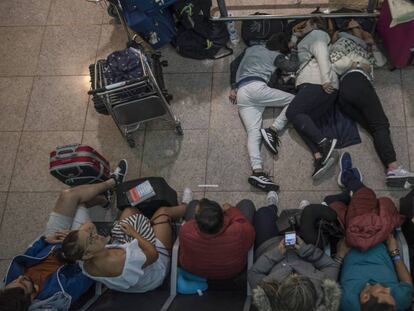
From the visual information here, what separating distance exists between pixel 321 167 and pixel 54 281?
212 centimetres

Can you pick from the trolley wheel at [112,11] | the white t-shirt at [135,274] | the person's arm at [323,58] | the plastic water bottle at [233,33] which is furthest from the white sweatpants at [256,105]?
the trolley wheel at [112,11]

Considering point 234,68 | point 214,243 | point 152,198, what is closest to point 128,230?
point 152,198

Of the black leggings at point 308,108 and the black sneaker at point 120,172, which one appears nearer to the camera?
the black leggings at point 308,108

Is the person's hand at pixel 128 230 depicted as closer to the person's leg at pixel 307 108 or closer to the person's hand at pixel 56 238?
the person's hand at pixel 56 238

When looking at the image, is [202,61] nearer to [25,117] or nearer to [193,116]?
[193,116]

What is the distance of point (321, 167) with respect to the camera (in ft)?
11.5

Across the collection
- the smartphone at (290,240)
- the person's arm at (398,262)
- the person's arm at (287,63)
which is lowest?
the person's arm at (398,262)

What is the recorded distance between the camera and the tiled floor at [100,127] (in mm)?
3703

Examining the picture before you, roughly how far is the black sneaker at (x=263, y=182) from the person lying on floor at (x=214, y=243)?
0.80 m

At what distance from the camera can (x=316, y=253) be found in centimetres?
266

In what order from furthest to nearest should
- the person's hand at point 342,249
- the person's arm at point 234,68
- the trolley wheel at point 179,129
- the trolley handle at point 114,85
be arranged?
1. the person's arm at point 234,68
2. the trolley wheel at point 179,129
3. the trolley handle at point 114,85
4. the person's hand at point 342,249

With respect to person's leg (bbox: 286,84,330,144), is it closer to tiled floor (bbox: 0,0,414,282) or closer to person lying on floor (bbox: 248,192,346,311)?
tiled floor (bbox: 0,0,414,282)

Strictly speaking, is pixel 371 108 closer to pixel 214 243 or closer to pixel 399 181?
pixel 399 181

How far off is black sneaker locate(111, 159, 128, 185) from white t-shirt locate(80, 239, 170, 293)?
105cm
